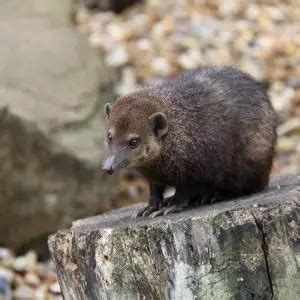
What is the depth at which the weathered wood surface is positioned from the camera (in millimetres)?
4480

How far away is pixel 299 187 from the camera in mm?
5109

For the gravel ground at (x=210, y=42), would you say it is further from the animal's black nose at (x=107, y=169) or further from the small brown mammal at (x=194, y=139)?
the animal's black nose at (x=107, y=169)

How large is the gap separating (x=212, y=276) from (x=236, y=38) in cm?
699

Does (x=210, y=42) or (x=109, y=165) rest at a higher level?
(x=109, y=165)

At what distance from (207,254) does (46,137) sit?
4177mm

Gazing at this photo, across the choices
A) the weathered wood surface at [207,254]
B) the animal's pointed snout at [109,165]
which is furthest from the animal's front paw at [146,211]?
the weathered wood surface at [207,254]

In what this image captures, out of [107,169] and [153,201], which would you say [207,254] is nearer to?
[107,169]

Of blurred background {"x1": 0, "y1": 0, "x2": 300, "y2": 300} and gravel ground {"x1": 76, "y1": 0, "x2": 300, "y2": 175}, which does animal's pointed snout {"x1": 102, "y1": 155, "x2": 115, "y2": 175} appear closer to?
blurred background {"x1": 0, "y1": 0, "x2": 300, "y2": 300}

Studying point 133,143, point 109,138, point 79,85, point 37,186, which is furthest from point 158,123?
point 79,85

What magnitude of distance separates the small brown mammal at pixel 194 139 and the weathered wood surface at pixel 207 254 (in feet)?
1.96

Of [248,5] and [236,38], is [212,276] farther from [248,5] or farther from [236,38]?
[248,5]

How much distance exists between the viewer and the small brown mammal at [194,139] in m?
5.25

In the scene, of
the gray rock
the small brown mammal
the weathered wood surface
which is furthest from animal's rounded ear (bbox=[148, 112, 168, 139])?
the gray rock

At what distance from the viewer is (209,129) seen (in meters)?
5.39
